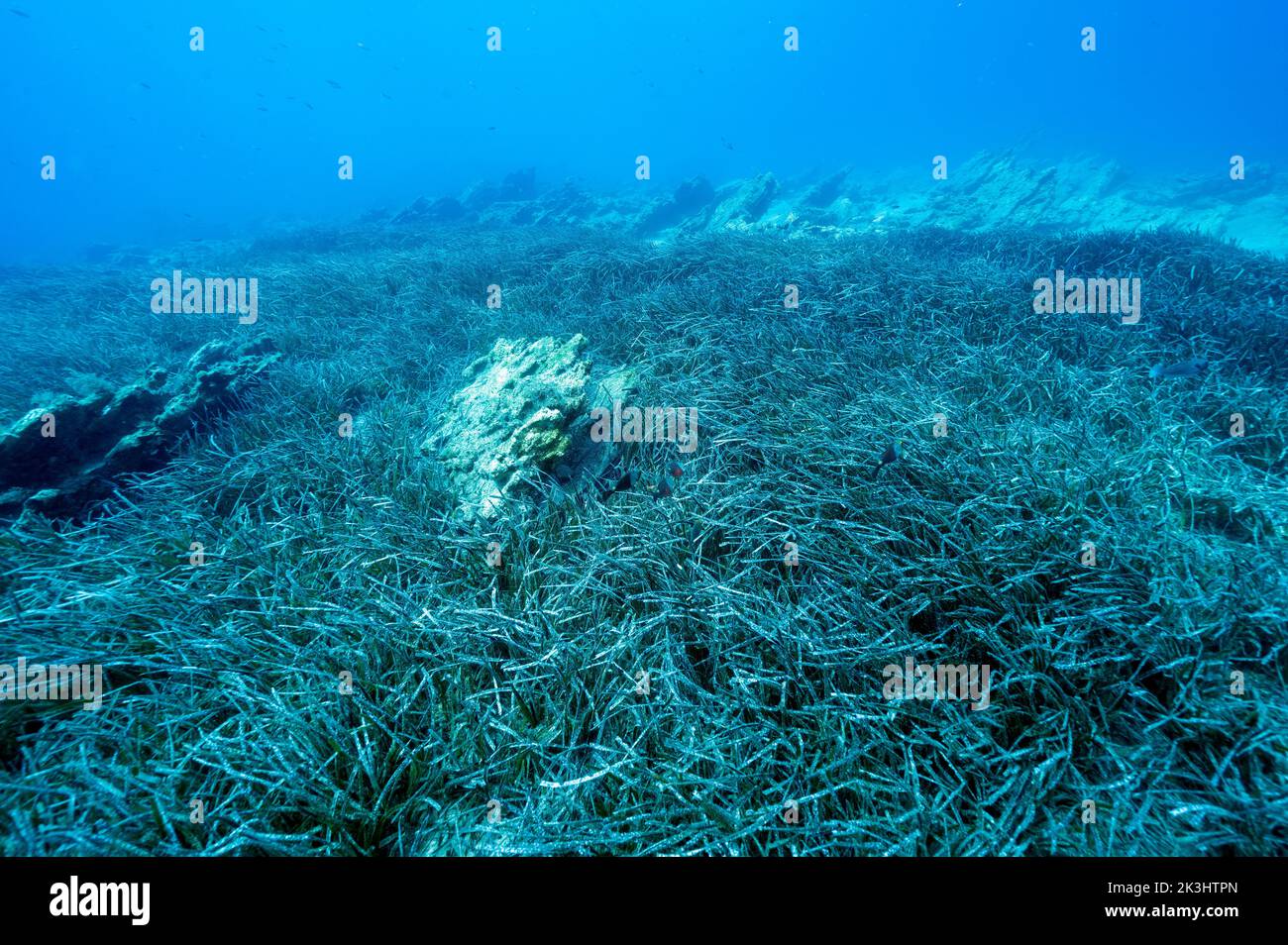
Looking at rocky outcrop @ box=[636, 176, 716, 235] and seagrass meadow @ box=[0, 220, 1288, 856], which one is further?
rocky outcrop @ box=[636, 176, 716, 235]

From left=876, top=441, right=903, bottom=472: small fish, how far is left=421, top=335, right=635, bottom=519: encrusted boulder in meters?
1.95

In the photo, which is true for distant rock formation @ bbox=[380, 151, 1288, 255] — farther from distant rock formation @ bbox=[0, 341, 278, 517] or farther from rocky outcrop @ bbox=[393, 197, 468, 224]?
distant rock formation @ bbox=[0, 341, 278, 517]

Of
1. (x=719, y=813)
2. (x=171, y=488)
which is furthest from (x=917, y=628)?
(x=171, y=488)

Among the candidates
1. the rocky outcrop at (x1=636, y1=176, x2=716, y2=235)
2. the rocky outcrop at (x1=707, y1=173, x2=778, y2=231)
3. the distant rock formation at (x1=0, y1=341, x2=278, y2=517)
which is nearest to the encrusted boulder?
the distant rock formation at (x1=0, y1=341, x2=278, y2=517)

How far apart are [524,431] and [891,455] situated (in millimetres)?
2489

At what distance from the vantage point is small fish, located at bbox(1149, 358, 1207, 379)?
4051 millimetres

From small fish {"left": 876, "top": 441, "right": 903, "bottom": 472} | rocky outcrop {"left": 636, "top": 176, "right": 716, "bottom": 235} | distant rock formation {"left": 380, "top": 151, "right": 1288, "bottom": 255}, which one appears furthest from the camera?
rocky outcrop {"left": 636, "top": 176, "right": 716, "bottom": 235}

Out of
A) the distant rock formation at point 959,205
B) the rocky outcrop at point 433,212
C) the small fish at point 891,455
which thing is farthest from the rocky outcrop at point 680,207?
the small fish at point 891,455

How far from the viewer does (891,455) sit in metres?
2.82

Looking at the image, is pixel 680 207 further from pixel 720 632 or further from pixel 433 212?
pixel 720 632

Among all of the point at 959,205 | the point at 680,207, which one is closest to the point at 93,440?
the point at 680,207

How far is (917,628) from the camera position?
235 cm

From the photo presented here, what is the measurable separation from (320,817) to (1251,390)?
6862 millimetres

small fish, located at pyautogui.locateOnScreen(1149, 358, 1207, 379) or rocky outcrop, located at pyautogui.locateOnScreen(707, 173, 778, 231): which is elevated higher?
rocky outcrop, located at pyautogui.locateOnScreen(707, 173, 778, 231)
